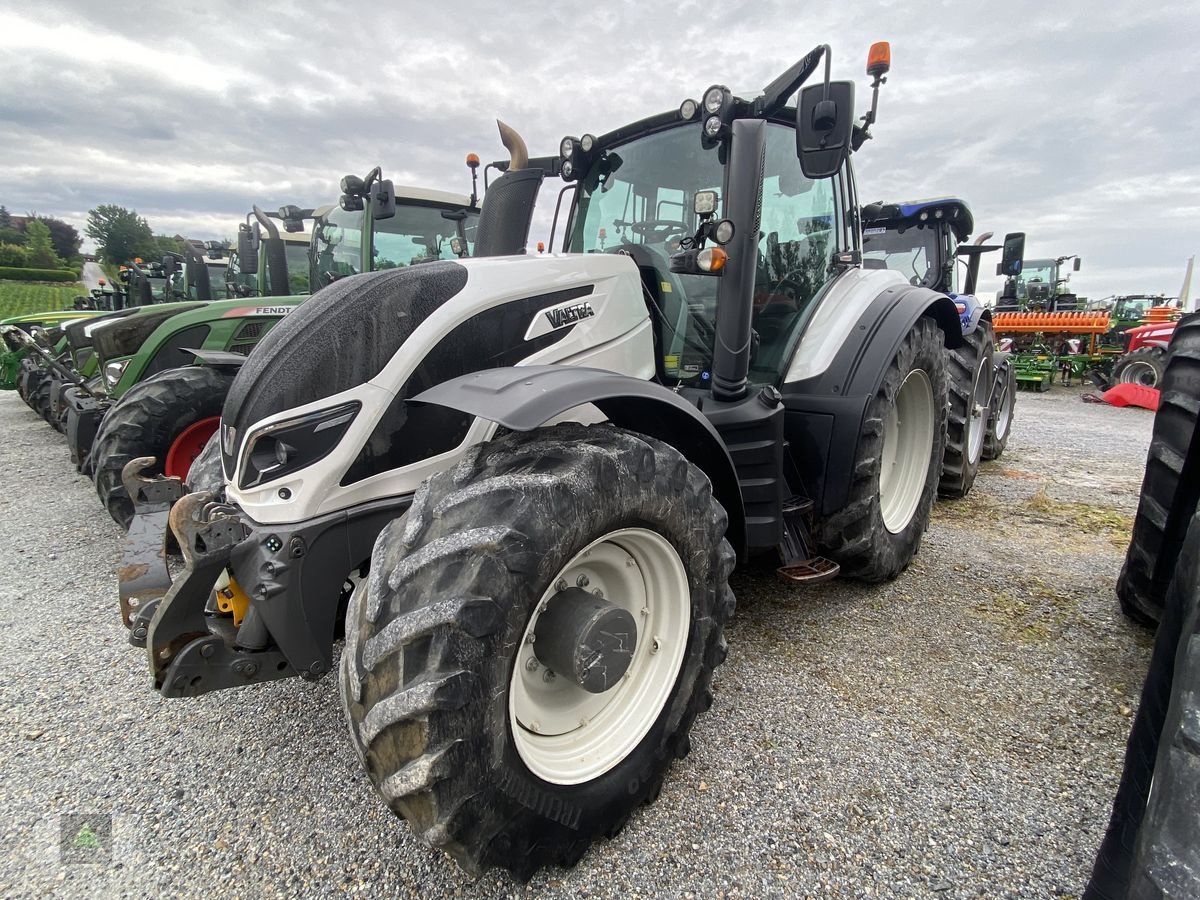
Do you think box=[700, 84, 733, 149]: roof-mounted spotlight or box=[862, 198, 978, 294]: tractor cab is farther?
box=[862, 198, 978, 294]: tractor cab

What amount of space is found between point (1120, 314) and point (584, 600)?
70.1ft

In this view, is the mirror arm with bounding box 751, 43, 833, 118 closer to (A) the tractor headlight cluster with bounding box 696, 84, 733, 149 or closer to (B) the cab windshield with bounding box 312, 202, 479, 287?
(A) the tractor headlight cluster with bounding box 696, 84, 733, 149

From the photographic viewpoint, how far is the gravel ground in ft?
5.70

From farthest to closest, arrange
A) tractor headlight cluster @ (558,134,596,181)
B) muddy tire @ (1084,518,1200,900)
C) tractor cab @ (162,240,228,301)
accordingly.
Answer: tractor cab @ (162,240,228,301) < tractor headlight cluster @ (558,134,596,181) < muddy tire @ (1084,518,1200,900)

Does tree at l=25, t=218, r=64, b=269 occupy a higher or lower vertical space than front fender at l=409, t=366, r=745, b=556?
higher

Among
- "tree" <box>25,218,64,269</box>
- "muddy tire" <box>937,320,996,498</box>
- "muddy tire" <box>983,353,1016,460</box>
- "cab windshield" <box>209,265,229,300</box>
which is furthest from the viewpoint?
"tree" <box>25,218,64,269</box>

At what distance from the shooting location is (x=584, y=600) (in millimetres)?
1762

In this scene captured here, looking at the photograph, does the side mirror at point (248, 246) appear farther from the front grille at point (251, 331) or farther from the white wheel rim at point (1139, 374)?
the white wheel rim at point (1139, 374)

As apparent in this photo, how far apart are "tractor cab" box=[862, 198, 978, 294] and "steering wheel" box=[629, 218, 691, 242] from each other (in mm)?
4901

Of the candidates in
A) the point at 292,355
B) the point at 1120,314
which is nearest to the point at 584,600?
the point at 292,355

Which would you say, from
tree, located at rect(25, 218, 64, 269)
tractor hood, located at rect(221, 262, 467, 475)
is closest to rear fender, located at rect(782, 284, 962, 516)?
tractor hood, located at rect(221, 262, 467, 475)

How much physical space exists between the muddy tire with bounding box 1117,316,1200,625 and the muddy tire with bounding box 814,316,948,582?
0.97 m

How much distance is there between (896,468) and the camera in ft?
12.3

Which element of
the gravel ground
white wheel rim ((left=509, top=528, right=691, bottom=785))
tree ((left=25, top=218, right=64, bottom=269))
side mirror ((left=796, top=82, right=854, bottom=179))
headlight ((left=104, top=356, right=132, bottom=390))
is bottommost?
the gravel ground
